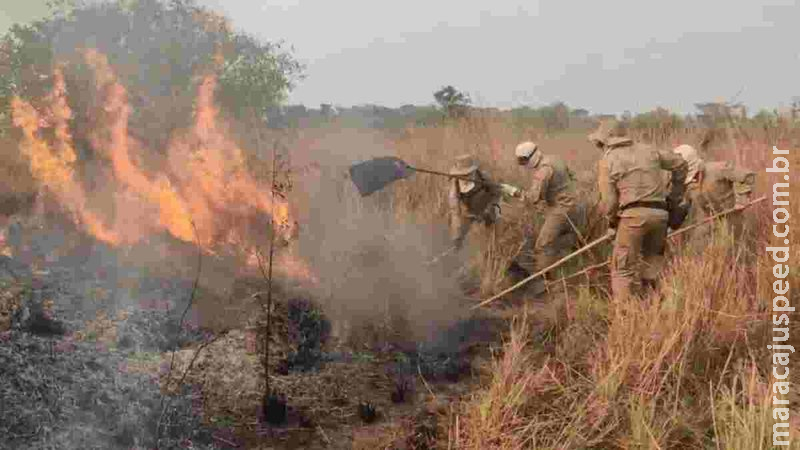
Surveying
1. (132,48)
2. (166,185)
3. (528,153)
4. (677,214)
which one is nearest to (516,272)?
(528,153)

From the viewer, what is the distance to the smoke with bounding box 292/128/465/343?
21.6 ft

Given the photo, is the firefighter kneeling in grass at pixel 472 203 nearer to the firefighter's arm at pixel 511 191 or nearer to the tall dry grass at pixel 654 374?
the firefighter's arm at pixel 511 191

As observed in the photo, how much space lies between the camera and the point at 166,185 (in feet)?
24.9

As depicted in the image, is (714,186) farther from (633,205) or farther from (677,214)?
(633,205)

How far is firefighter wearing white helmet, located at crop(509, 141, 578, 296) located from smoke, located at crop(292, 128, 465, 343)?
119 centimetres

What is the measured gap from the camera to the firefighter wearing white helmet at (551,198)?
26.8 feet

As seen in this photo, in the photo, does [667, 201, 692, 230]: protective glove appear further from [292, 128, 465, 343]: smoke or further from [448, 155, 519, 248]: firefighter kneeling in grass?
[292, 128, 465, 343]: smoke

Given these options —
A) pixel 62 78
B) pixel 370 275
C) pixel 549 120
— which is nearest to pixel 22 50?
pixel 62 78

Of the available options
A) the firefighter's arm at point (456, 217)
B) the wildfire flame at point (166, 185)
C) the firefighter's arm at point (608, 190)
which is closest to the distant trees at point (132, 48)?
the wildfire flame at point (166, 185)

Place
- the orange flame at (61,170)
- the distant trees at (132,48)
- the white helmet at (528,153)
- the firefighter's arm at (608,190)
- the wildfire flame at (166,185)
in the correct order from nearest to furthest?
the firefighter's arm at (608,190), the wildfire flame at (166,185), the orange flame at (61,170), the white helmet at (528,153), the distant trees at (132,48)

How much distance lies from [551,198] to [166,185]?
4.54 m

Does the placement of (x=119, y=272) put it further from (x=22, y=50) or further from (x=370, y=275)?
(x=22, y=50)

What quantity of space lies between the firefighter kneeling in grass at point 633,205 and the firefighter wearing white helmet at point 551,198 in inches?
57.7

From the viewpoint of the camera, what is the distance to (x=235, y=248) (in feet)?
23.2
